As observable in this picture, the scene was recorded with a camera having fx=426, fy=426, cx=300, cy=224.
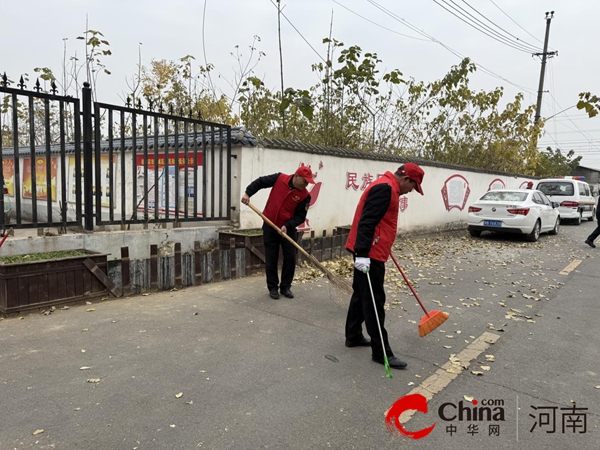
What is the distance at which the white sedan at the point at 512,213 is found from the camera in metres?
11.1

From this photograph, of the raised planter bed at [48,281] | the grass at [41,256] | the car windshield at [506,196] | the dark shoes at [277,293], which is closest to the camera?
the raised planter bed at [48,281]

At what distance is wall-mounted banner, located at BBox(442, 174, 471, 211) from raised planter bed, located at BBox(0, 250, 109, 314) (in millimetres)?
11489

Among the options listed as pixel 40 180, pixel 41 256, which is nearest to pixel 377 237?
pixel 41 256

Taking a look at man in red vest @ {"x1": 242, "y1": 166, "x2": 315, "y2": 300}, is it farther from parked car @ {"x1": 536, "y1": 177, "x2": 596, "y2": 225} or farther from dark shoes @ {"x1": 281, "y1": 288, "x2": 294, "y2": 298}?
parked car @ {"x1": 536, "y1": 177, "x2": 596, "y2": 225}

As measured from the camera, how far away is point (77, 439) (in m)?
2.46

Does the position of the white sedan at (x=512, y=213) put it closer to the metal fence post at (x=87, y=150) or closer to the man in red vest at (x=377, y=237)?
the man in red vest at (x=377, y=237)

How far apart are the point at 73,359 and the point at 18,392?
0.57 metres

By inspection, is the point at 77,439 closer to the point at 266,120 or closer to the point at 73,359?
the point at 73,359

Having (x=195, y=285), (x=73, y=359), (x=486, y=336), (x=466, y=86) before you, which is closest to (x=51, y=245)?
(x=195, y=285)

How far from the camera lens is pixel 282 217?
18.3 ft

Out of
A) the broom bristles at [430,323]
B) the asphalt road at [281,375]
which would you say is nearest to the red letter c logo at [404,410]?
the asphalt road at [281,375]

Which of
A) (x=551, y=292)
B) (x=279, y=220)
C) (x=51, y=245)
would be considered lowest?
(x=551, y=292)

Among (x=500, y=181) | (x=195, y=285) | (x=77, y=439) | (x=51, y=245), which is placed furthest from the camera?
(x=500, y=181)

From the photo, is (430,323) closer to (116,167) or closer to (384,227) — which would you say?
(384,227)
